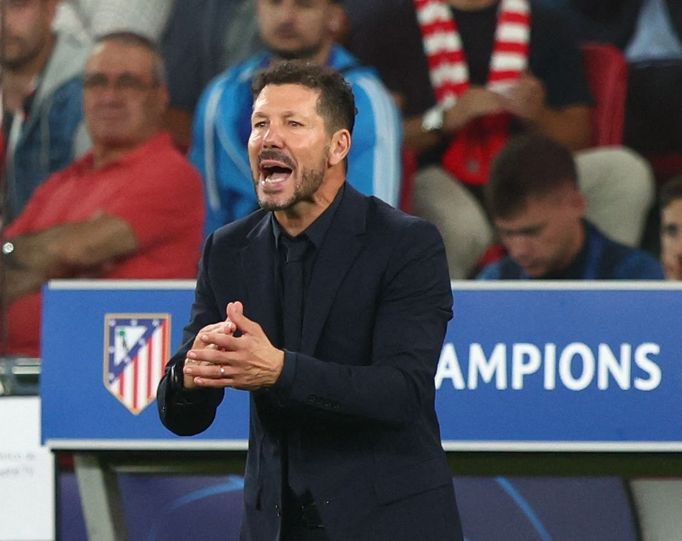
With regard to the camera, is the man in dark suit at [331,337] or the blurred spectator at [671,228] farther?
the blurred spectator at [671,228]

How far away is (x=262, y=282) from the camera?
207 centimetres

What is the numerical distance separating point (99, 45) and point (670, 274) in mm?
1803

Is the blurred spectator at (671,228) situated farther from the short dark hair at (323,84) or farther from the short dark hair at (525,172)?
the short dark hair at (323,84)

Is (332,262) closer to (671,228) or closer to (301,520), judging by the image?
(301,520)

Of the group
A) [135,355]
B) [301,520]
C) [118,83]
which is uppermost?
[118,83]

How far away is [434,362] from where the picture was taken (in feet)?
6.71

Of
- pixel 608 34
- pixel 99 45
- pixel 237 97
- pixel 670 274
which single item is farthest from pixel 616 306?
pixel 99 45

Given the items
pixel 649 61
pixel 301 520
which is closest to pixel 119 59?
pixel 649 61

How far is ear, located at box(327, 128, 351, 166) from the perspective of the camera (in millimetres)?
2092

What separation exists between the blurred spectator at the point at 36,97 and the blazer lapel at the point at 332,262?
200cm

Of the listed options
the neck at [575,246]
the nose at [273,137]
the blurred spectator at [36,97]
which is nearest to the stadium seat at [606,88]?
the neck at [575,246]

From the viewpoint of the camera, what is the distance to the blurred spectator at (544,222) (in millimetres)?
3762

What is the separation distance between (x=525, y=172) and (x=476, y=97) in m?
0.26

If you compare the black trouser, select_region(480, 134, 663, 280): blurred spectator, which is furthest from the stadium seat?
the black trouser
